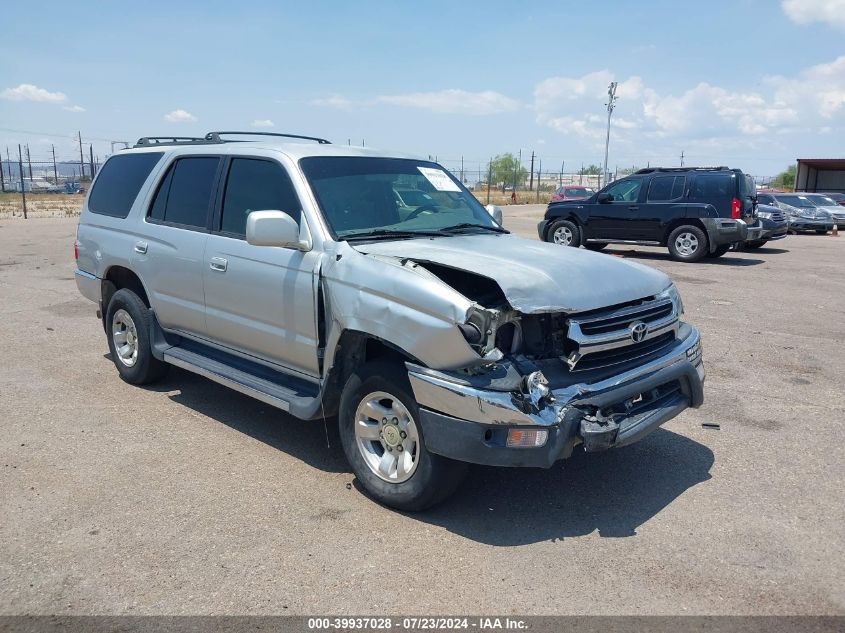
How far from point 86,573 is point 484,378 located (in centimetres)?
208

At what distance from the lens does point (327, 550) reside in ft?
11.7

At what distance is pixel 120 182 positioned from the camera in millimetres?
6309

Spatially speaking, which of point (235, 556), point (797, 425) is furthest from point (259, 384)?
point (797, 425)

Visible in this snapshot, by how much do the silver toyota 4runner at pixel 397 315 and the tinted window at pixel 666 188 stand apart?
1118 centimetres

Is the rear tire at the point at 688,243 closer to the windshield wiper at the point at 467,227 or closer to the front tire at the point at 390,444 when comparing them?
the windshield wiper at the point at 467,227

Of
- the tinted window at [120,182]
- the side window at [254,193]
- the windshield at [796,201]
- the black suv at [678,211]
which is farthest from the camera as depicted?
the windshield at [796,201]

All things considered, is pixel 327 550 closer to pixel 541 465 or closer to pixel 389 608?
pixel 389 608

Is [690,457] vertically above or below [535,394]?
below

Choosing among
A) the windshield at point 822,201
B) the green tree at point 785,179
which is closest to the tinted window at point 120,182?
the windshield at point 822,201

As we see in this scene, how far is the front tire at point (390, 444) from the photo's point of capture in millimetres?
3758

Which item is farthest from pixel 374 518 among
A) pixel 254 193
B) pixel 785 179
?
pixel 785 179

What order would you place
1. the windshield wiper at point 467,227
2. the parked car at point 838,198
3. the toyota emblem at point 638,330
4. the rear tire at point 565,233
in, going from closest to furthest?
the toyota emblem at point 638,330
the windshield wiper at point 467,227
the rear tire at point 565,233
the parked car at point 838,198

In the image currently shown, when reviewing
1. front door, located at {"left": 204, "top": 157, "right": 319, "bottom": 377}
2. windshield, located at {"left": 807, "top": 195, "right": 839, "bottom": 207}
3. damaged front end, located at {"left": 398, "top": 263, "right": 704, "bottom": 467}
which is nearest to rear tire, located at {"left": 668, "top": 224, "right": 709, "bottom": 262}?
damaged front end, located at {"left": 398, "top": 263, "right": 704, "bottom": 467}

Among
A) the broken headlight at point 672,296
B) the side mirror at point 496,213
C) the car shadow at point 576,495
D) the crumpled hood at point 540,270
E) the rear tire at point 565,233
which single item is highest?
the side mirror at point 496,213
